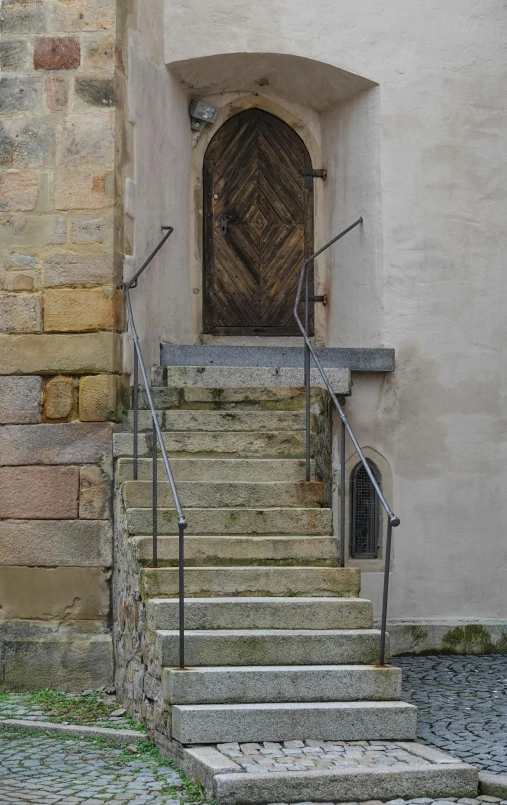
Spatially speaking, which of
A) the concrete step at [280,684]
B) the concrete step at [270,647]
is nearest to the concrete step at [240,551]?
the concrete step at [270,647]

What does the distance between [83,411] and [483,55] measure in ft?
14.2

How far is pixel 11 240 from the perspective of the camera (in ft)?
27.9

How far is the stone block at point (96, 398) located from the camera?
836 centimetres

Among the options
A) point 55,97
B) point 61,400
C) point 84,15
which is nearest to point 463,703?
point 61,400

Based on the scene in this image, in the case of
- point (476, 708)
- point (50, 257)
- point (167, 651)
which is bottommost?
point (476, 708)

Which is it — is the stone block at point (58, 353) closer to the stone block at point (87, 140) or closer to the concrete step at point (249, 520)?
the stone block at point (87, 140)

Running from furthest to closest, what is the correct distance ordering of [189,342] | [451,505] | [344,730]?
[189,342]
[451,505]
[344,730]

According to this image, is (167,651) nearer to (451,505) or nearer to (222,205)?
(451,505)

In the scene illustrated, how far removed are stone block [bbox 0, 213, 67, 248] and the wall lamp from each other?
7.56 feet

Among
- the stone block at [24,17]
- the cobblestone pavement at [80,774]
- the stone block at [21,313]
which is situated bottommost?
the cobblestone pavement at [80,774]

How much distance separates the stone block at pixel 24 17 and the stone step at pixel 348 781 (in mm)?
5153

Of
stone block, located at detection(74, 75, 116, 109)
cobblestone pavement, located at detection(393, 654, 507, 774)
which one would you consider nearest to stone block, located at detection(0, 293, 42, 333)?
stone block, located at detection(74, 75, 116, 109)

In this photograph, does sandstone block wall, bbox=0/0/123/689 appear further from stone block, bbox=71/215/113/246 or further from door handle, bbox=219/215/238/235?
door handle, bbox=219/215/238/235

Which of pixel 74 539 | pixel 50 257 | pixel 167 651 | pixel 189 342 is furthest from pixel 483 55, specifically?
pixel 167 651
